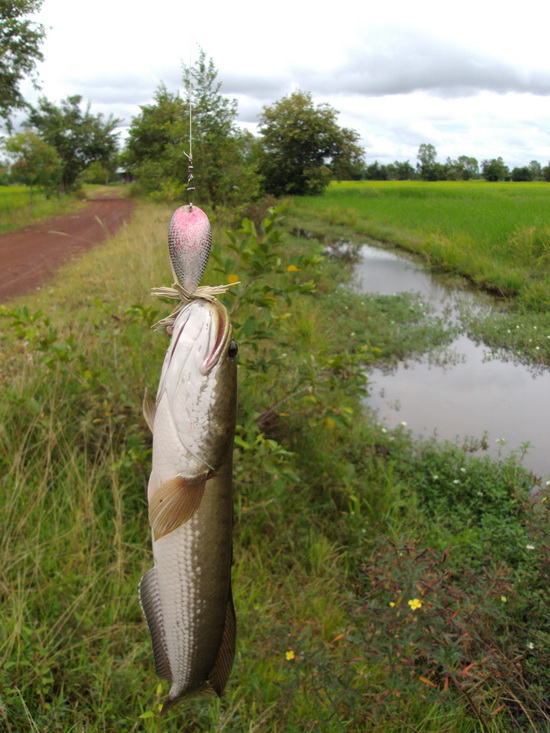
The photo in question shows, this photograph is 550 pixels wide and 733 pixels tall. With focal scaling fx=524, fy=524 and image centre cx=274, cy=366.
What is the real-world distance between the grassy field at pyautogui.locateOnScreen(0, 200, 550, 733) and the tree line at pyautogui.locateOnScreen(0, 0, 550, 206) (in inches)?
65.5

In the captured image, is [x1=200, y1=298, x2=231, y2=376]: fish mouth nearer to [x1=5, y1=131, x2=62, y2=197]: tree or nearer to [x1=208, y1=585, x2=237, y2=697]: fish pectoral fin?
[x1=208, y1=585, x2=237, y2=697]: fish pectoral fin

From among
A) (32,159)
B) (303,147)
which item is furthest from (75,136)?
(303,147)

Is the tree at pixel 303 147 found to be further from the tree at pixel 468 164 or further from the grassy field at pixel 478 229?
the tree at pixel 468 164

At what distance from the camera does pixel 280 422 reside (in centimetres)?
403

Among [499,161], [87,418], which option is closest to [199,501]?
[87,418]

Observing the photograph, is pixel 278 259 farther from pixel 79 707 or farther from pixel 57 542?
pixel 79 707

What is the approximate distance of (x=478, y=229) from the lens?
48.2 ft

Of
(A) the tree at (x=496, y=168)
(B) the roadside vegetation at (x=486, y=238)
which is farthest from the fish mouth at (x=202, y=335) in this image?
(A) the tree at (x=496, y=168)

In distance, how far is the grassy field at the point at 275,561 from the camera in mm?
2188

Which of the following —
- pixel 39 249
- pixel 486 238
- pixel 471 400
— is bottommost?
pixel 471 400

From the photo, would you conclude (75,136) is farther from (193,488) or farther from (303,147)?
(193,488)

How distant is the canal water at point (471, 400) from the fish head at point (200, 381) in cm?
499

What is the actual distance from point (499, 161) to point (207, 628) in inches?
582

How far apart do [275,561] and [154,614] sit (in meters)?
2.43
